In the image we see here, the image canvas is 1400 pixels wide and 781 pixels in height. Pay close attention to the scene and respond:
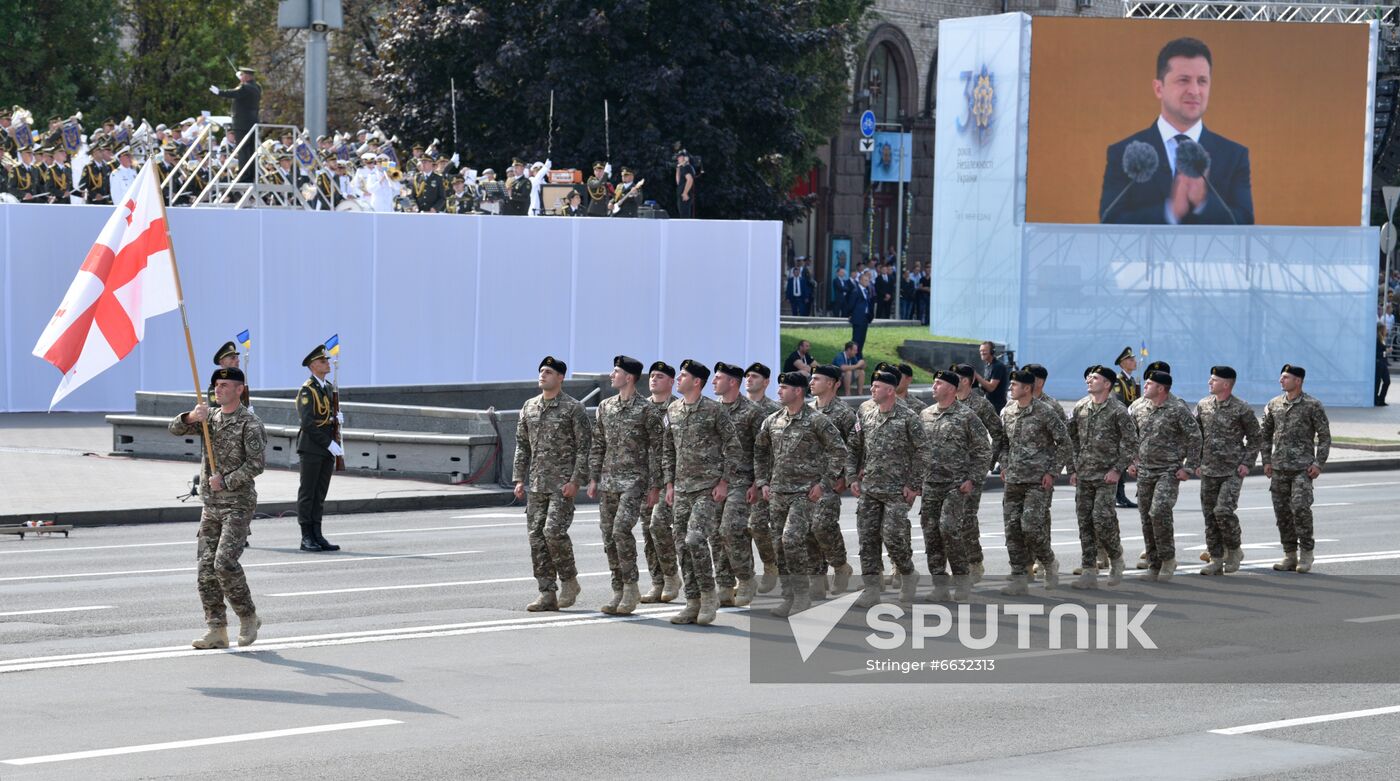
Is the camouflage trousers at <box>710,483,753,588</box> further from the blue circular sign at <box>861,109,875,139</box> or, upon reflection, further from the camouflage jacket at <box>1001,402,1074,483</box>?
the blue circular sign at <box>861,109,875,139</box>

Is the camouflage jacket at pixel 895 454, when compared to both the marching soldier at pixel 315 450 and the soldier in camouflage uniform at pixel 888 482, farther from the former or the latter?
the marching soldier at pixel 315 450

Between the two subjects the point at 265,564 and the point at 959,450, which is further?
the point at 265,564

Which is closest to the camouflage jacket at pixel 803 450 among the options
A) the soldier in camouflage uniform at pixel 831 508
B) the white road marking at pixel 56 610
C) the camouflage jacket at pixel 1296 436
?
the soldier in camouflage uniform at pixel 831 508

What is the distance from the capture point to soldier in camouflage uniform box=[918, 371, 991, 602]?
51.2 ft

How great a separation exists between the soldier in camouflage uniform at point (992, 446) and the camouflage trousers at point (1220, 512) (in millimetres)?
2062

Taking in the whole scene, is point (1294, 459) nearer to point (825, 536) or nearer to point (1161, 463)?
point (1161, 463)

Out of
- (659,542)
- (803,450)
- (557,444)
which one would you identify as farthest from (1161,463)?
(557,444)

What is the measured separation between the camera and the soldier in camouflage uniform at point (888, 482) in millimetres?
15078

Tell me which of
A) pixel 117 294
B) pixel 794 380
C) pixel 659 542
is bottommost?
pixel 659 542

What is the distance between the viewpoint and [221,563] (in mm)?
12867

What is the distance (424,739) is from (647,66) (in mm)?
38144

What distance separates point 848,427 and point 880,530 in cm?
99

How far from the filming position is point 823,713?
37.0ft

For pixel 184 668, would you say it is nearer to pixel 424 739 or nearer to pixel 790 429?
pixel 424 739
